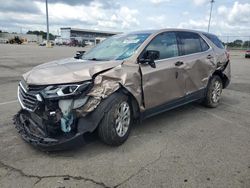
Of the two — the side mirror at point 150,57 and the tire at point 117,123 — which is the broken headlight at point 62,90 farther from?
the side mirror at point 150,57

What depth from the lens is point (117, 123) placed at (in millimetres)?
3863

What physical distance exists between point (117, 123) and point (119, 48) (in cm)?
147

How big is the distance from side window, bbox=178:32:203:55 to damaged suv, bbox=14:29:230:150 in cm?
3

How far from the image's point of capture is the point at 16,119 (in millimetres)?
4207

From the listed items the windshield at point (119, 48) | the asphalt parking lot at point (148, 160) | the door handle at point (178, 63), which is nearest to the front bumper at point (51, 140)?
the asphalt parking lot at point (148, 160)

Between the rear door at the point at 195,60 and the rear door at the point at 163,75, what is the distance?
0.68 feet

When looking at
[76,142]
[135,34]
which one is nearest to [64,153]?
[76,142]

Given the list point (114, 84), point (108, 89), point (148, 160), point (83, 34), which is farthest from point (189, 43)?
point (83, 34)

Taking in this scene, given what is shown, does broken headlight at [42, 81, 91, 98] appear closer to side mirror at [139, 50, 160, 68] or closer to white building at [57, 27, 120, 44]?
side mirror at [139, 50, 160, 68]

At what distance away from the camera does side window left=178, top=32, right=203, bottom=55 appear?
5309 millimetres

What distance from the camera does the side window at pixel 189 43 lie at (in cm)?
531

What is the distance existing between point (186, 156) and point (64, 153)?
5.54ft

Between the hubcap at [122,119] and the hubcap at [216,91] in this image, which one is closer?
the hubcap at [122,119]

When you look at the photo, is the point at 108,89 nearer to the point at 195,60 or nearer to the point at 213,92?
the point at 195,60
